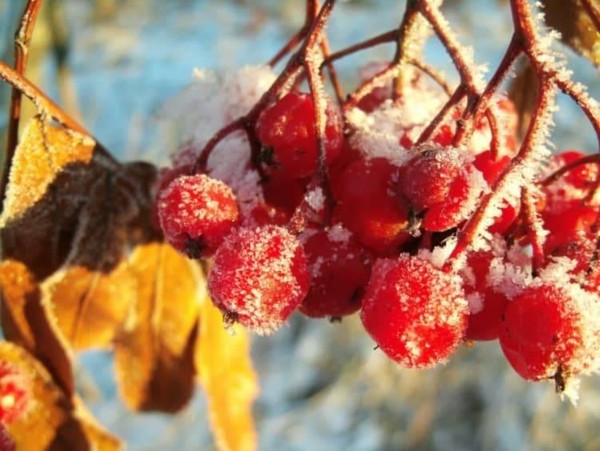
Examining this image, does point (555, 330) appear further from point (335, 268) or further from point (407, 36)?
point (407, 36)

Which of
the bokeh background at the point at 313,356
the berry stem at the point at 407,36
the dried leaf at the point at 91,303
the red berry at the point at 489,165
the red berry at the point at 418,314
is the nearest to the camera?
the red berry at the point at 418,314

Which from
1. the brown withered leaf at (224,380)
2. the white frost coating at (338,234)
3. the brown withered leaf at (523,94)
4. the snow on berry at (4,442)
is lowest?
the brown withered leaf at (224,380)

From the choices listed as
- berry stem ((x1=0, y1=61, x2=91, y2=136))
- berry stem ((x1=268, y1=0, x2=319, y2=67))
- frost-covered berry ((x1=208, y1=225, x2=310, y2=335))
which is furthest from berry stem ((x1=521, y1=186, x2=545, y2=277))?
berry stem ((x1=0, y1=61, x2=91, y2=136))

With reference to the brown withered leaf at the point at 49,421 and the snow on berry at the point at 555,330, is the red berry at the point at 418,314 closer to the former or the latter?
the snow on berry at the point at 555,330

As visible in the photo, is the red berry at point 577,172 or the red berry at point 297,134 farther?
the red berry at point 577,172

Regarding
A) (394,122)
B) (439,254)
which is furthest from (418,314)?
(394,122)

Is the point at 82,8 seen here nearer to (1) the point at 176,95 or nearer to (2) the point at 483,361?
(2) the point at 483,361

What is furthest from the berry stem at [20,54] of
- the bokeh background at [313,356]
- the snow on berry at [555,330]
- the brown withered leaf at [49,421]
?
the bokeh background at [313,356]
